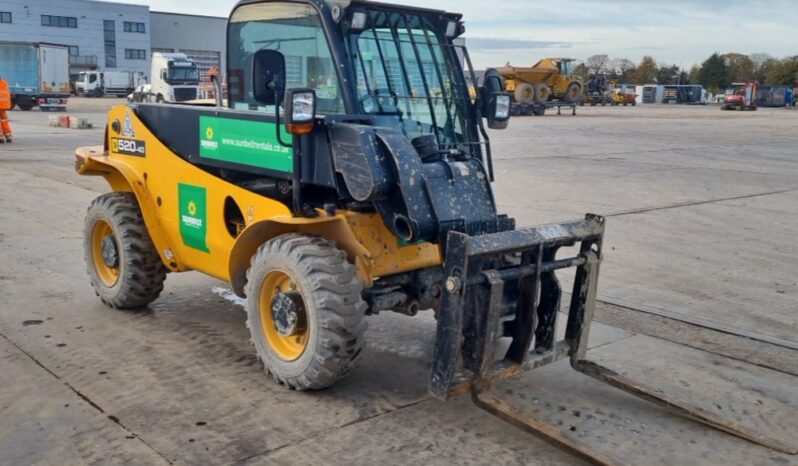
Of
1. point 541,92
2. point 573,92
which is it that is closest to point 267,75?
point 541,92

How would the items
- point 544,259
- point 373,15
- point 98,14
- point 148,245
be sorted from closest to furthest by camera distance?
Answer: 1. point 544,259
2. point 373,15
3. point 148,245
4. point 98,14

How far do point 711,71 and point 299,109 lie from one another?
10269cm

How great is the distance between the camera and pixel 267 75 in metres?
4.30

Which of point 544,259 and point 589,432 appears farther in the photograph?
point 544,259

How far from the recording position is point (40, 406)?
4320mm

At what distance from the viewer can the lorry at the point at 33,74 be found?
37.5 m

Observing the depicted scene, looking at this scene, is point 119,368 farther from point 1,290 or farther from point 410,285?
point 1,290

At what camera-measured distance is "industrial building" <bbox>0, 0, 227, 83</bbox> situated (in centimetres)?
6938

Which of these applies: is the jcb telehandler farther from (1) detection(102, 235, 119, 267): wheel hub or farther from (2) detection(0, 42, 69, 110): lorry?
(2) detection(0, 42, 69, 110): lorry

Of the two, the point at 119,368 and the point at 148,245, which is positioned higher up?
the point at 148,245

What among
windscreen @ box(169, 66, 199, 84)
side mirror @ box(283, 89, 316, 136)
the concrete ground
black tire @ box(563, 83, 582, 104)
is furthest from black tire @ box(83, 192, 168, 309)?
black tire @ box(563, 83, 582, 104)

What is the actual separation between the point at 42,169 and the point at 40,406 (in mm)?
11945

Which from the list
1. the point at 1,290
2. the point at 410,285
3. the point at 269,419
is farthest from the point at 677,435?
the point at 1,290

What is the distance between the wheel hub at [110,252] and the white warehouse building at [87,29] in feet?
225
